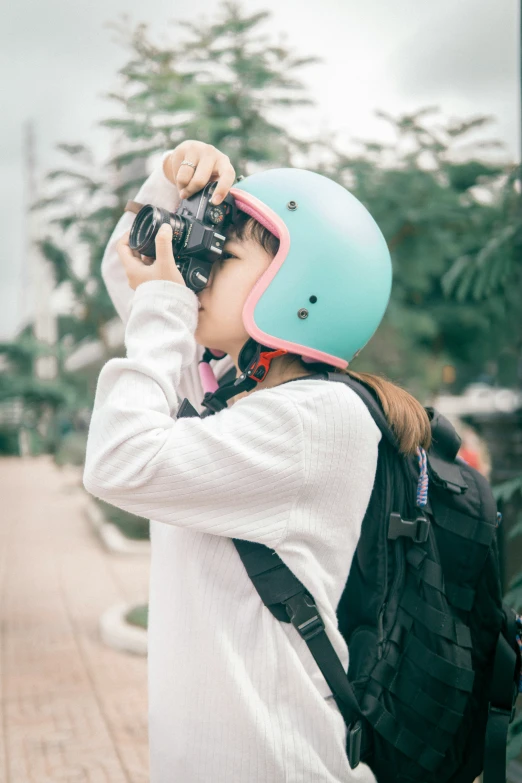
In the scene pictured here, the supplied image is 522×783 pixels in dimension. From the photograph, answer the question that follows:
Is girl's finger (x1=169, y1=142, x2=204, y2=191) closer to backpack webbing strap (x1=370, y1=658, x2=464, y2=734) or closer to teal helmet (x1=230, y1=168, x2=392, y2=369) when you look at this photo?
teal helmet (x1=230, y1=168, x2=392, y2=369)

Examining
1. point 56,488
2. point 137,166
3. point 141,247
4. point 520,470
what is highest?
point 137,166

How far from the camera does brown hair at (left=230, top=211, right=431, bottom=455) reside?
1.63 meters

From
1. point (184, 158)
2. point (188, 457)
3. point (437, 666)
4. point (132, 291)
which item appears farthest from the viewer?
point (132, 291)

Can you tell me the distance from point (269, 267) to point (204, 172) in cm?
27

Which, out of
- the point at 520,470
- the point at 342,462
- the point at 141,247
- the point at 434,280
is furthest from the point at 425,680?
the point at 434,280

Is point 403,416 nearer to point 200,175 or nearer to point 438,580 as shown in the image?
point 438,580

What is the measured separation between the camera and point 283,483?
4.89ft

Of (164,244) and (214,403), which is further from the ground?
(164,244)

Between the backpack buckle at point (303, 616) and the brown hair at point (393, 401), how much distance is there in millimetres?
387

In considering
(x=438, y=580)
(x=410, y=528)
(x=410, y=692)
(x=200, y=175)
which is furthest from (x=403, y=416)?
(x=200, y=175)

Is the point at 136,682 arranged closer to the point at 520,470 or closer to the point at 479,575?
the point at 520,470

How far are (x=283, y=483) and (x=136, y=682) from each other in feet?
13.8

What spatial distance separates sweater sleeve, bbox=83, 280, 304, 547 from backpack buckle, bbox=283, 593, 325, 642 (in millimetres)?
119

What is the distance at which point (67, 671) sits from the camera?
545cm
